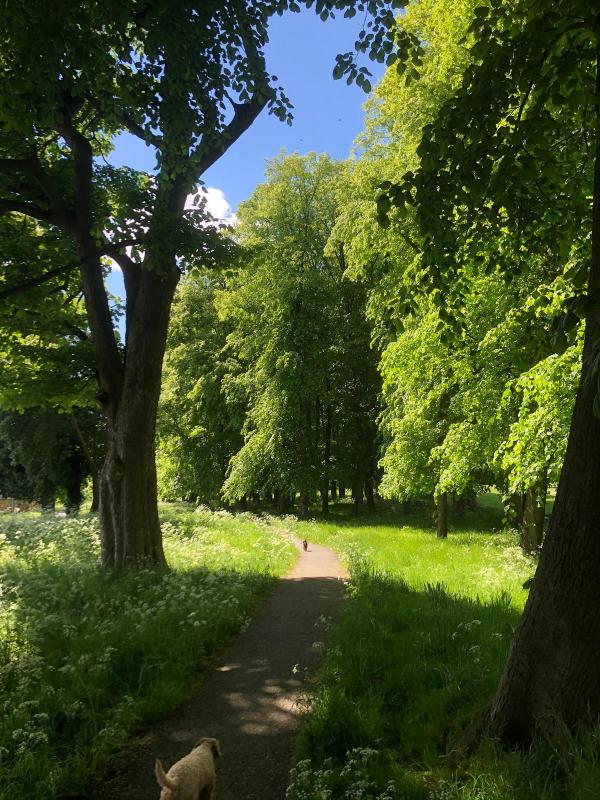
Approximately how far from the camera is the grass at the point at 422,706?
3.19 m

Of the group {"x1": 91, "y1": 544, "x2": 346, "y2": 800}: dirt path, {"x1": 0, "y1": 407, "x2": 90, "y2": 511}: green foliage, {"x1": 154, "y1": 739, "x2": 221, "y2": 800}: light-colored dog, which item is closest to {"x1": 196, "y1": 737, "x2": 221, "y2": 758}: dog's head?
{"x1": 154, "y1": 739, "x2": 221, "y2": 800}: light-colored dog

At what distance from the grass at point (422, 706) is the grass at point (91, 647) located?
158 cm

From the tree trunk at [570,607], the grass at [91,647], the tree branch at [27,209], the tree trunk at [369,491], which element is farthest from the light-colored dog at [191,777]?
the tree trunk at [369,491]

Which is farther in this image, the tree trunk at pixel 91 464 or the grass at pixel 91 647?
the tree trunk at pixel 91 464

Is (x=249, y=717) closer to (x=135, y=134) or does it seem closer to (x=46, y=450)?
(x=135, y=134)

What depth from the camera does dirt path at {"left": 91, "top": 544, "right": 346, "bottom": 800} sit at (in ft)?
13.1

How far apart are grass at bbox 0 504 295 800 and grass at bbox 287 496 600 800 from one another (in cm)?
158

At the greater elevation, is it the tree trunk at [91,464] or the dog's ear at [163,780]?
the tree trunk at [91,464]

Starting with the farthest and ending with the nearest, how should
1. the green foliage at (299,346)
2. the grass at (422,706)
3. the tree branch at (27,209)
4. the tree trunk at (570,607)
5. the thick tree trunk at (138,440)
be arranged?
the green foliage at (299,346) → the thick tree trunk at (138,440) → the tree branch at (27,209) → the tree trunk at (570,607) → the grass at (422,706)

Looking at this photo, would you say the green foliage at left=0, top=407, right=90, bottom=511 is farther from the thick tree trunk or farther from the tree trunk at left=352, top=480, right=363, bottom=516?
the thick tree trunk

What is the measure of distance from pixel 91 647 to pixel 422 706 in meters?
3.45

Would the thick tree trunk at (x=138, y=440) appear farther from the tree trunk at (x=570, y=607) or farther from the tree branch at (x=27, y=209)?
the tree trunk at (x=570, y=607)

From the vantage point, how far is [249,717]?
→ 504 cm

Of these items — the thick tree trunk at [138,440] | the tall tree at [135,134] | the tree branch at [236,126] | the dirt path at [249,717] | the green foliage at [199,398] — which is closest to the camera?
the dirt path at [249,717]
